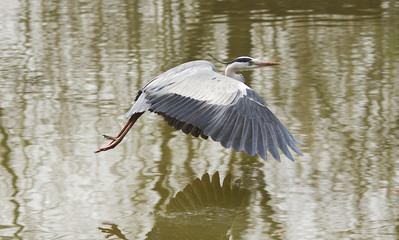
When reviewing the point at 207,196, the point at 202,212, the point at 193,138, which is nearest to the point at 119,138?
the point at 193,138

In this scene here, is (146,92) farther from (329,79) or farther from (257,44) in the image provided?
(257,44)

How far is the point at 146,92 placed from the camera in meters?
5.85

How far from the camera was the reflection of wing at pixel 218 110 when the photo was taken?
4926 mm

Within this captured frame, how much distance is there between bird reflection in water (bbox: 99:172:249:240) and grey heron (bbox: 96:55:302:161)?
1.41 feet

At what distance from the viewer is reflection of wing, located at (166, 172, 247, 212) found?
5.16 meters

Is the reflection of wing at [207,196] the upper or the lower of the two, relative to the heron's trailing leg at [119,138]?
lower

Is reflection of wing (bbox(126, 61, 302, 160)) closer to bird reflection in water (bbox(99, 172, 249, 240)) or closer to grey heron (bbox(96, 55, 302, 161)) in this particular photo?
grey heron (bbox(96, 55, 302, 161))

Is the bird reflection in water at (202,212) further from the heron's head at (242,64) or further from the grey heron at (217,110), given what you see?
the heron's head at (242,64)

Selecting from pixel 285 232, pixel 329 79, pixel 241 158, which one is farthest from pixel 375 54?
pixel 285 232

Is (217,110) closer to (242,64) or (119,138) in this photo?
(119,138)

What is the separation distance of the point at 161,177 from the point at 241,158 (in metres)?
0.74

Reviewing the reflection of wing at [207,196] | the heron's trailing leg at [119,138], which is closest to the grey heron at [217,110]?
the heron's trailing leg at [119,138]

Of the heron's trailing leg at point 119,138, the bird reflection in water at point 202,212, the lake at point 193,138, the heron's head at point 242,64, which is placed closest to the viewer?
the bird reflection in water at point 202,212

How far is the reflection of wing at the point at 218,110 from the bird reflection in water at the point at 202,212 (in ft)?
1.45
